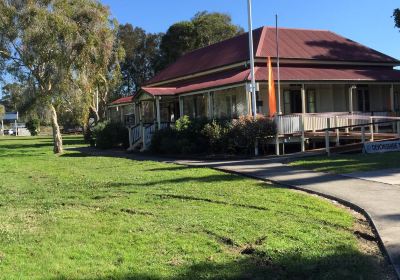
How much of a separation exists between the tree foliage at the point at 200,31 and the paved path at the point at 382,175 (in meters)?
46.1

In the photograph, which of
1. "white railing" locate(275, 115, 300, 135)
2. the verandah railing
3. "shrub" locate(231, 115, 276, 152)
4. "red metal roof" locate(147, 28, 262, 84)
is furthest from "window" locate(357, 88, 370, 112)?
"shrub" locate(231, 115, 276, 152)

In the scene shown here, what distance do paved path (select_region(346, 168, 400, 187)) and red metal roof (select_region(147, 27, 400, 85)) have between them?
15.4 metres

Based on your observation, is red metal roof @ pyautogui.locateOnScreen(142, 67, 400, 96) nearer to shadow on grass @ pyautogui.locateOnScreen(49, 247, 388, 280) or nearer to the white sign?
the white sign

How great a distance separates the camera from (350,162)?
15.8 metres

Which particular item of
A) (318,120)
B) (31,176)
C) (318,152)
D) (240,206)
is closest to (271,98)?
(318,120)

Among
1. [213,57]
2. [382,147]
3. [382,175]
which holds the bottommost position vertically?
[382,175]

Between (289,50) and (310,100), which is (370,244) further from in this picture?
(289,50)

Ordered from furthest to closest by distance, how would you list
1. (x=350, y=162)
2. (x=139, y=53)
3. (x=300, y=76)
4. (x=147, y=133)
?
(x=139, y=53) < (x=147, y=133) < (x=300, y=76) < (x=350, y=162)

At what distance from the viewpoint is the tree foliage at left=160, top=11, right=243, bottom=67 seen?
58250mm

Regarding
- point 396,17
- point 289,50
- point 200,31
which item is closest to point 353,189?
point 289,50

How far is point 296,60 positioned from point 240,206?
833 inches

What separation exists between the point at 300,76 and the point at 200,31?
33.6 meters

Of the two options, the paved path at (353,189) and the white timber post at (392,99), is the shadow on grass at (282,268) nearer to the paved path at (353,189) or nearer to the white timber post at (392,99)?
the paved path at (353,189)

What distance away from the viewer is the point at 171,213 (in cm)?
880
